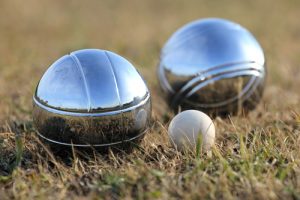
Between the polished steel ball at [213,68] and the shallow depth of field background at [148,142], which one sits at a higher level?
the polished steel ball at [213,68]

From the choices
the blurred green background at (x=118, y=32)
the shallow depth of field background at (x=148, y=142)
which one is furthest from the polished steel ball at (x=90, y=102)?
the blurred green background at (x=118, y=32)

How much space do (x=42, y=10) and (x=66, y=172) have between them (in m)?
9.14

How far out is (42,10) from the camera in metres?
12.6

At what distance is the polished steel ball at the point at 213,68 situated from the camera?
5.38 m

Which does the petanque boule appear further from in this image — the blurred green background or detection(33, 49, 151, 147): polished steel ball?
the blurred green background

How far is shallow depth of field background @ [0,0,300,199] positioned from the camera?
148 inches

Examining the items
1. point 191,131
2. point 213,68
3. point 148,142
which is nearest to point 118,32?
point 213,68

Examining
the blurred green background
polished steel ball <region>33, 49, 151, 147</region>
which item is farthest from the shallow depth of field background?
polished steel ball <region>33, 49, 151, 147</region>

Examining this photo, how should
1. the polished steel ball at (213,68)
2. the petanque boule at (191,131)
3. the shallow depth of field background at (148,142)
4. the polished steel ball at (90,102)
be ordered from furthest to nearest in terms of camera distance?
the polished steel ball at (213,68), the petanque boule at (191,131), the polished steel ball at (90,102), the shallow depth of field background at (148,142)

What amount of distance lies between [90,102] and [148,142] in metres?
0.82

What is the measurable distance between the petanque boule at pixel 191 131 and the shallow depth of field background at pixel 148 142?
0.11m

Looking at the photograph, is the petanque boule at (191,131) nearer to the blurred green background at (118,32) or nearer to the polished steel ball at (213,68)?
the polished steel ball at (213,68)

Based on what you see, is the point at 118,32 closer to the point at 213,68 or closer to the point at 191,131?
the point at 213,68

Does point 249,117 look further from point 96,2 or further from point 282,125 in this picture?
point 96,2
